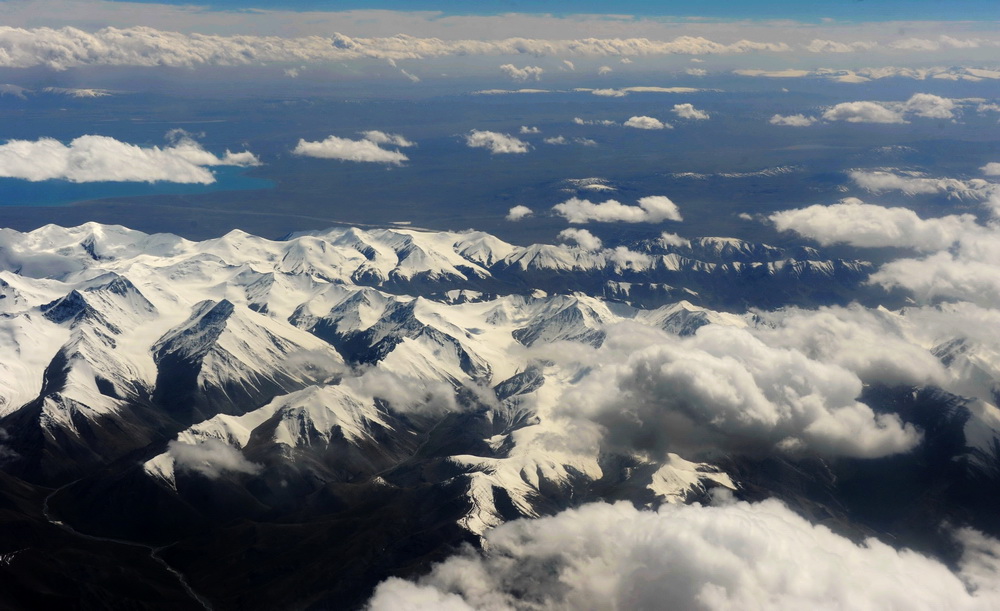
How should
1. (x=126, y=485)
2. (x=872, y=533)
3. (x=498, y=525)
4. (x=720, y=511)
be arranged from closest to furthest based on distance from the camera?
(x=720, y=511) → (x=498, y=525) → (x=126, y=485) → (x=872, y=533)

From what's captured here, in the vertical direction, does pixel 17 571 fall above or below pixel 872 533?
above

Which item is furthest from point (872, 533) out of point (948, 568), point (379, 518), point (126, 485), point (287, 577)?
point (126, 485)

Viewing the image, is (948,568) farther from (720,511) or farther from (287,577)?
(287,577)

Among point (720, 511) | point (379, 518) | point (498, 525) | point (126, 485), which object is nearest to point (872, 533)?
point (720, 511)

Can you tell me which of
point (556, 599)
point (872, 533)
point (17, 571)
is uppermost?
point (17, 571)

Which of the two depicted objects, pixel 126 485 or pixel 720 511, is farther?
pixel 126 485

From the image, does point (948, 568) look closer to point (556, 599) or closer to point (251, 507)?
point (556, 599)

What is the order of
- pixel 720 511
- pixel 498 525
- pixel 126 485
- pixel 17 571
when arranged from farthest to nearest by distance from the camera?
pixel 126 485 < pixel 498 525 < pixel 720 511 < pixel 17 571

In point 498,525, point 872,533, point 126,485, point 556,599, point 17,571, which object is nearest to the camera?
point 17,571

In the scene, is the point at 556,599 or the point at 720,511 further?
the point at 720,511
